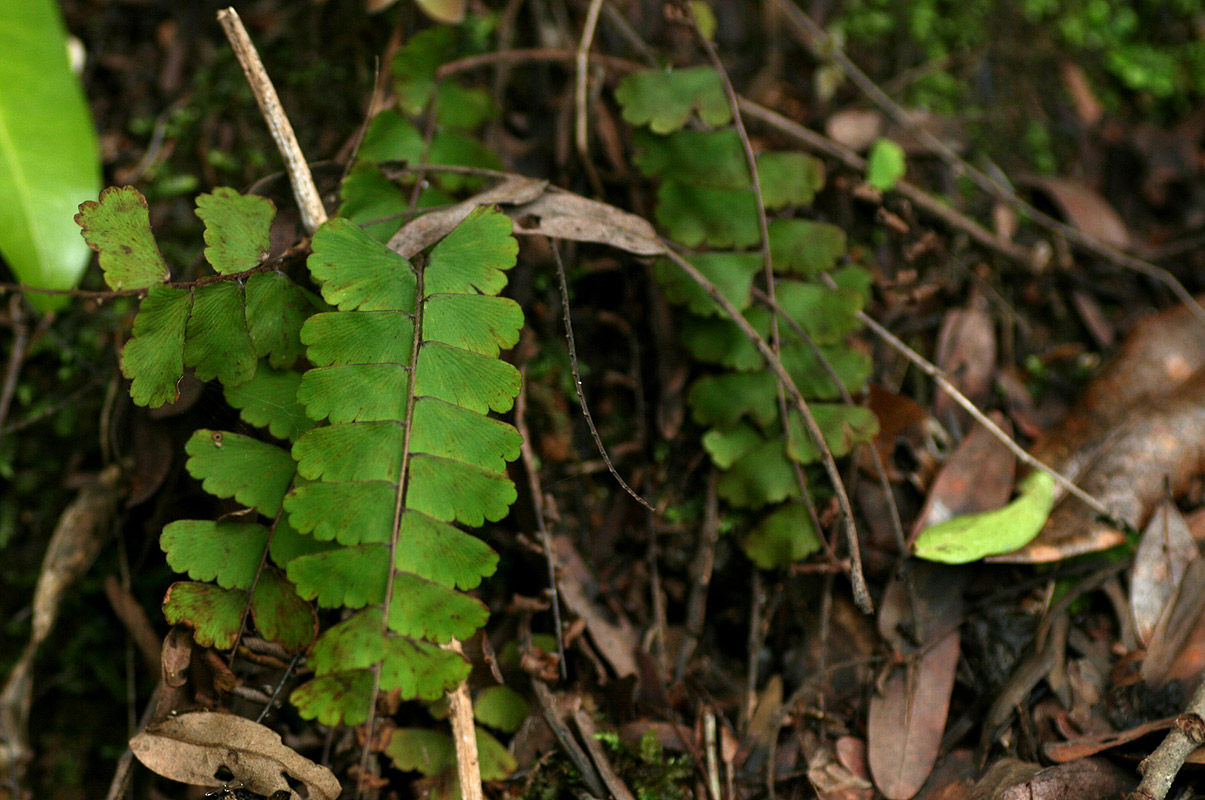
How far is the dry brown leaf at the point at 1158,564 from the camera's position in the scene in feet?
6.16

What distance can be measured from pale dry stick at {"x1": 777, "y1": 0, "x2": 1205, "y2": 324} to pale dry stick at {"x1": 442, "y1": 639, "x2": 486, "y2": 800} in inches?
85.4

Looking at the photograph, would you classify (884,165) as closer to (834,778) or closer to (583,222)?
(583,222)

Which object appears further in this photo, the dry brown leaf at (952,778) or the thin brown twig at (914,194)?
the thin brown twig at (914,194)

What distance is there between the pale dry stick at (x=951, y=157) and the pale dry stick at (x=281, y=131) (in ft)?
5.60

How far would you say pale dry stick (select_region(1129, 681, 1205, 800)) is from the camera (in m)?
1.51

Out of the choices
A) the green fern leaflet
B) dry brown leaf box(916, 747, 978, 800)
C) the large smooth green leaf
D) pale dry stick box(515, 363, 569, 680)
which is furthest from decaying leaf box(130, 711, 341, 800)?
dry brown leaf box(916, 747, 978, 800)

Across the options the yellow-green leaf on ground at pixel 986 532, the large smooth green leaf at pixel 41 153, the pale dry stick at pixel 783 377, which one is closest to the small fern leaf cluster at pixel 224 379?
the large smooth green leaf at pixel 41 153

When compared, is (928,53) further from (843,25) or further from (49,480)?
(49,480)

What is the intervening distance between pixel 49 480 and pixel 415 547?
Result: 5.03 ft

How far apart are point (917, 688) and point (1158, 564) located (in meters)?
0.69

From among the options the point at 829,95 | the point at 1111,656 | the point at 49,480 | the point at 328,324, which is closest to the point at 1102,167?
the point at 829,95

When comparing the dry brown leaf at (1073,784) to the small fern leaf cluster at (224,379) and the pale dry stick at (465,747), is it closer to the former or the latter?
the pale dry stick at (465,747)

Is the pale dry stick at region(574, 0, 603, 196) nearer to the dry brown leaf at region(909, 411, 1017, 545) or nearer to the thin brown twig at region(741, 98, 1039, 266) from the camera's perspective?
the thin brown twig at region(741, 98, 1039, 266)

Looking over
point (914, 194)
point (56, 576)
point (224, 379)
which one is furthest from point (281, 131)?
point (914, 194)
